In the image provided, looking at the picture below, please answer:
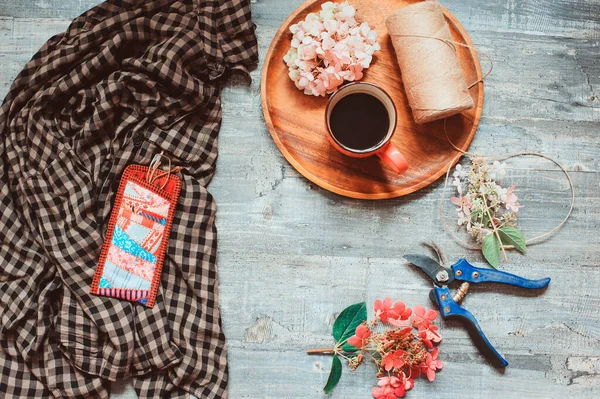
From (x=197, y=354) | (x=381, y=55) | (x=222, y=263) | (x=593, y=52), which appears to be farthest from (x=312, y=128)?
(x=593, y=52)

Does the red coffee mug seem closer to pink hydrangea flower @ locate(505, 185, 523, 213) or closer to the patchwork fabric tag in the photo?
pink hydrangea flower @ locate(505, 185, 523, 213)

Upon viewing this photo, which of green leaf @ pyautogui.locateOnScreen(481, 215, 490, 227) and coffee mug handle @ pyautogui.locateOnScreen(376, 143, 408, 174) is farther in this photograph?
green leaf @ pyautogui.locateOnScreen(481, 215, 490, 227)

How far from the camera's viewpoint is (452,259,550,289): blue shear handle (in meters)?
1.07

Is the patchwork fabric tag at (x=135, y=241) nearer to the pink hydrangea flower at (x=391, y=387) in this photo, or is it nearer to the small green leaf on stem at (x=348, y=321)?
the small green leaf on stem at (x=348, y=321)

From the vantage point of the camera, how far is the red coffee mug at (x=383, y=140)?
98cm

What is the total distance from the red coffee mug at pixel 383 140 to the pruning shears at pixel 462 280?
0.20 m

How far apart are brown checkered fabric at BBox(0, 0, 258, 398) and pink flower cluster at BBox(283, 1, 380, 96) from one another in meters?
0.11

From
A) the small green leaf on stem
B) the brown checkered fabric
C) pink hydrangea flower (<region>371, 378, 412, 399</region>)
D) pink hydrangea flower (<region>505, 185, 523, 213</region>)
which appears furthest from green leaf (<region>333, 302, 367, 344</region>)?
pink hydrangea flower (<region>505, 185, 523, 213</region>)

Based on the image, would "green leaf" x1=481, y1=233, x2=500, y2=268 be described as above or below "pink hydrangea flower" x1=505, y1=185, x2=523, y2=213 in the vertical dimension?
below

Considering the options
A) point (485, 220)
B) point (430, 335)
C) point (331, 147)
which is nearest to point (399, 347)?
point (430, 335)

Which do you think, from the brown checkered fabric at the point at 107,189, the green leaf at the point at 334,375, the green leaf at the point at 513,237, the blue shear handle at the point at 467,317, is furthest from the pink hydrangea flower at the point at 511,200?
the brown checkered fabric at the point at 107,189

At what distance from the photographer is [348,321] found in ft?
3.53

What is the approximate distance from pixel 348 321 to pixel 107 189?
1.72ft

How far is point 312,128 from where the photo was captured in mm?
1064
